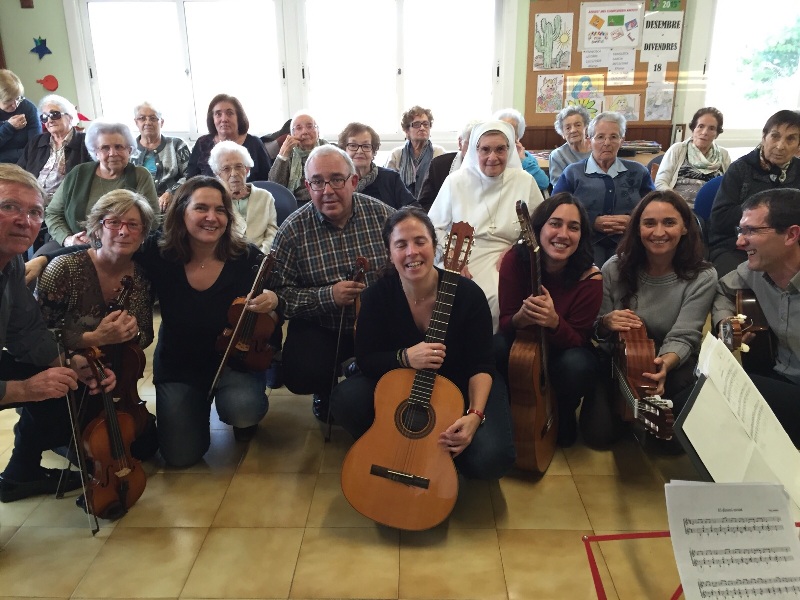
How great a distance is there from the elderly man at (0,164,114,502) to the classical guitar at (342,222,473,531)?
0.81 metres

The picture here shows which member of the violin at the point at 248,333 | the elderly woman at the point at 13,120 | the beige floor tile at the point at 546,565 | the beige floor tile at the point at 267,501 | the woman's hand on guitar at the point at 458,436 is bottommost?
the beige floor tile at the point at 267,501

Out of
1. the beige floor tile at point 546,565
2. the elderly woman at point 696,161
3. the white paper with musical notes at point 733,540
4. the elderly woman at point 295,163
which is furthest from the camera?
the elderly woman at point 696,161

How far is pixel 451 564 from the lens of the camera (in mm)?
1690

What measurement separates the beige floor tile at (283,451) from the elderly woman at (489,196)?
99 centimetres

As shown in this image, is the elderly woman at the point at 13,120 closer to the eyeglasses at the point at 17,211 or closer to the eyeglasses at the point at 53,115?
the eyeglasses at the point at 53,115

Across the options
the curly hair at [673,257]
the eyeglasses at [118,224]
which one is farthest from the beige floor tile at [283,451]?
the curly hair at [673,257]

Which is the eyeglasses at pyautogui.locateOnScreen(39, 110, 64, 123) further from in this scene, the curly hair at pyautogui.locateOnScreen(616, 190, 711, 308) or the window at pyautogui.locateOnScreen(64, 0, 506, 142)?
the curly hair at pyautogui.locateOnScreen(616, 190, 711, 308)

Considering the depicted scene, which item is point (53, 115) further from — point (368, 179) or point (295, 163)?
point (368, 179)

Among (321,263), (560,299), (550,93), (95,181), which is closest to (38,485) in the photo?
(321,263)

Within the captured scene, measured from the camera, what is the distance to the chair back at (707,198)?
3.06 metres

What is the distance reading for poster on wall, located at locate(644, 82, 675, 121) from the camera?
4953mm

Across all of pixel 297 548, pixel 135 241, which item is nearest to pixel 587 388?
pixel 297 548

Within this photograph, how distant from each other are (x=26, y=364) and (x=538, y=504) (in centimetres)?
171

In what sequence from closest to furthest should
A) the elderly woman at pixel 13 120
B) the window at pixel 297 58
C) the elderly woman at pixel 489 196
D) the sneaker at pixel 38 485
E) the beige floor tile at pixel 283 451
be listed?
the sneaker at pixel 38 485, the beige floor tile at pixel 283 451, the elderly woman at pixel 489 196, the elderly woman at pixel 13 120, the window at pixel 297 58
